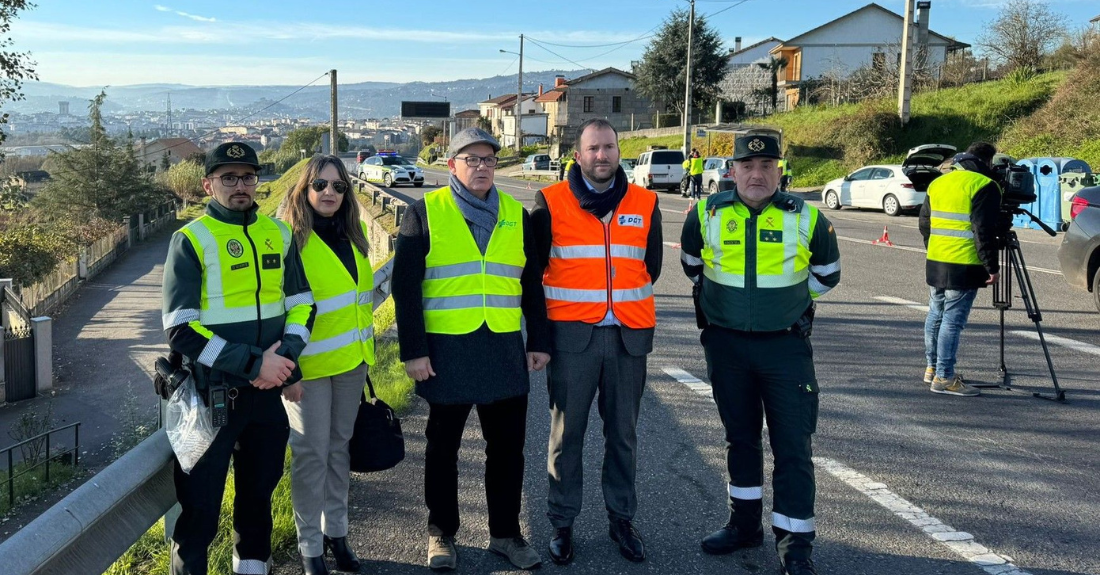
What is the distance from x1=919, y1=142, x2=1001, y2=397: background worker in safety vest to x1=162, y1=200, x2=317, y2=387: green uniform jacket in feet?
17.2

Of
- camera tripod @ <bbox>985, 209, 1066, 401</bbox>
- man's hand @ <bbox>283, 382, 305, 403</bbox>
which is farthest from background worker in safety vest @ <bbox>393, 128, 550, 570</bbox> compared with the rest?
camera tripod @ <bbox>985, 209, 1066, 401</bbox>

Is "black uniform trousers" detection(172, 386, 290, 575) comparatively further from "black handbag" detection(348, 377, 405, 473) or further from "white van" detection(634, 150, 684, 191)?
"white van" detection(634, 150, 684, 191)

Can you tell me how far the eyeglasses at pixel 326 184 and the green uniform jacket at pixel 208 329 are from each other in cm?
43

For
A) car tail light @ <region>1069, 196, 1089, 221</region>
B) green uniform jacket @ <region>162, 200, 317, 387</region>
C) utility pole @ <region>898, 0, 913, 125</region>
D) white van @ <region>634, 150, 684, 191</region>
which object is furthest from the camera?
white van @ <region>634, 150, 684, 191</region>

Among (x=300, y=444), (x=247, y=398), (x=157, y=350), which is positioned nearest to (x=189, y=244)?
(x=247, y=398)

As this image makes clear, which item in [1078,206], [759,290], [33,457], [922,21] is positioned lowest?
[33,457]

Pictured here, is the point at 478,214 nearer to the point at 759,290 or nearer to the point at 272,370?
the point at 272,370

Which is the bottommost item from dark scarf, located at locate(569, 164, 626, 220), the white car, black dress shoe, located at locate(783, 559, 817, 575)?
black dress shoe, located at locate(783, 559, 817, 575)

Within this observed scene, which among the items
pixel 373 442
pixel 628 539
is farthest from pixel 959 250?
pixel 373 442

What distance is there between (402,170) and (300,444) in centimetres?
3943

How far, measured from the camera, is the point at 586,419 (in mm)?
4172

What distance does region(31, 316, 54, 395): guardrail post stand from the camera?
59.8ft

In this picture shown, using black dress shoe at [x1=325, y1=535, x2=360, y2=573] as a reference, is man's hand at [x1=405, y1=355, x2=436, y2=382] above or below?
above

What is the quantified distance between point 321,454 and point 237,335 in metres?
0.69
